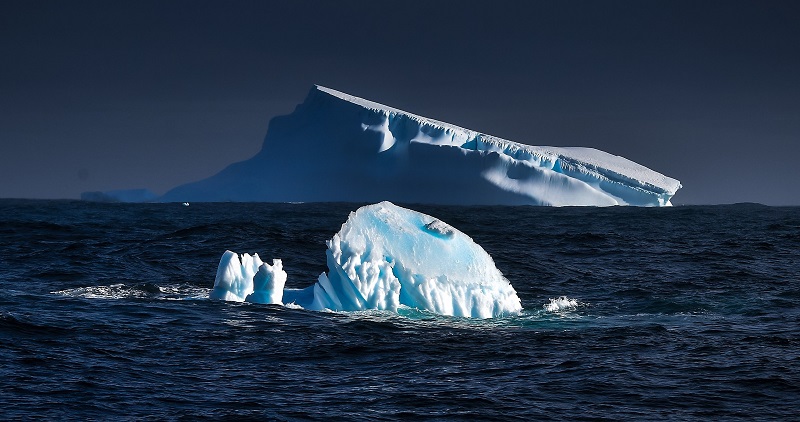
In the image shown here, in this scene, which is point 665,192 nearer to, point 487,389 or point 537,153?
point 537,153

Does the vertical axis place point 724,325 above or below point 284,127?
below

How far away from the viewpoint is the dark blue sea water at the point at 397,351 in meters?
8.49

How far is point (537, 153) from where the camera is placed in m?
52.3

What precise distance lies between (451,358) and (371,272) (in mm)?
3397

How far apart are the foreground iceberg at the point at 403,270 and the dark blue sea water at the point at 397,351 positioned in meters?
0.47

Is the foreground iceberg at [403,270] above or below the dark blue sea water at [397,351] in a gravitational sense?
above

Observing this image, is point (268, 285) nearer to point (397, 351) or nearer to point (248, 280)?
point (248, 280)

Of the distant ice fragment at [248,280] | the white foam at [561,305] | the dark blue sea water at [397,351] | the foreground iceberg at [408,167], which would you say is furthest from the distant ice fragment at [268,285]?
the foreground iceberg at [408,167]

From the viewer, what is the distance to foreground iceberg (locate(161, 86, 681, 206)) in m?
52.9

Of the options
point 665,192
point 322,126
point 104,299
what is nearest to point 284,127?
point 322,126

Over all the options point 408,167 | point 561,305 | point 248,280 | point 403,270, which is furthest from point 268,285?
point 408,167

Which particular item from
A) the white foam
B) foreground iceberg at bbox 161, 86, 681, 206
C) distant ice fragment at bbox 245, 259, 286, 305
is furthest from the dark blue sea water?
foreground iceberg at bbox 161, 86, 681, 206

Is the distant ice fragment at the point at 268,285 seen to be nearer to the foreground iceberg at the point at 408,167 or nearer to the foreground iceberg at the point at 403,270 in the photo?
the foreground iceberg at the point at 403,270

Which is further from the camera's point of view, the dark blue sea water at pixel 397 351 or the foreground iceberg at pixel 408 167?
the foreground iceberg at pixel 408 167
